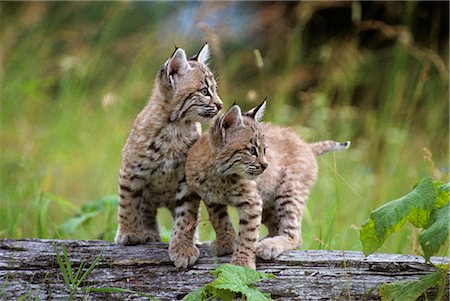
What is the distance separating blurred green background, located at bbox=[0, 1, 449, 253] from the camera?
5961 mm

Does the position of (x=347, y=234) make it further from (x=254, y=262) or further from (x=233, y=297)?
(x=233, y=297)

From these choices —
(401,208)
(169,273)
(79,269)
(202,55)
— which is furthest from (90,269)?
(202,55)

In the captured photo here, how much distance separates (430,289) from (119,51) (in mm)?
5833

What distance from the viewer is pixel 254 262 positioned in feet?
12.8

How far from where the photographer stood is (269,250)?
3990mm

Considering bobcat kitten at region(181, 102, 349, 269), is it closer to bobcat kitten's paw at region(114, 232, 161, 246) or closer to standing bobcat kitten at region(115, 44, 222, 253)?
standing bobcat kitten at region(115, 44, 222, 253)

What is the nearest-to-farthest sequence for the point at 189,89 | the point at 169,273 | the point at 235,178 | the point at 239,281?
the point at 239,281
the point at 169,273
the point at 235,178
the point at 189,89

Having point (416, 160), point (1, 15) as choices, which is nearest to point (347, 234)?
point (416, 160)

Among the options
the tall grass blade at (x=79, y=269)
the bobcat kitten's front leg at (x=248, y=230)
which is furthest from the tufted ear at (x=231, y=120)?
the tall grass blade at (x=79, y=269)

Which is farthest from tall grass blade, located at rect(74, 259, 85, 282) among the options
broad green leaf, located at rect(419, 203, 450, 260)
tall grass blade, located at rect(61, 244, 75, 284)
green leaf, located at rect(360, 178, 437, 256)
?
broad green leaf, located at rect(419, 203, 450, 260)

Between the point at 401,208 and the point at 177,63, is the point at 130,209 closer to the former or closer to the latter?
the point at 177,63

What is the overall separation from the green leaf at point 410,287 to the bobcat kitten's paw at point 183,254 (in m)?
1.00

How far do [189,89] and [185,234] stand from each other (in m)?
0.86

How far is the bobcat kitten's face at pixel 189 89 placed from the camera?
433 cm
